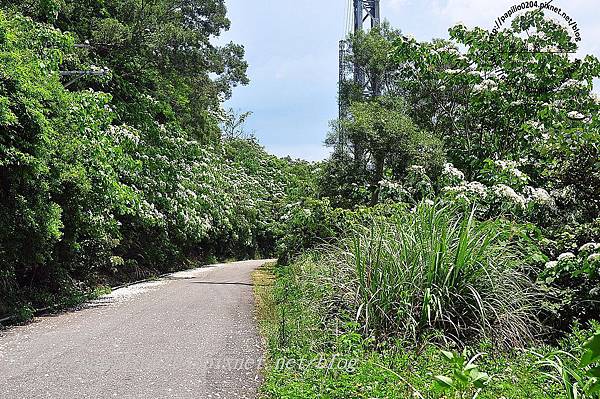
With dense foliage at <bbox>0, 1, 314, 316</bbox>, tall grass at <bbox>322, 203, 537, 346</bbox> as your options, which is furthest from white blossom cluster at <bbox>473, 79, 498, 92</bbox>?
dense foliage at <bbox>0, 1, 314, 316</bbox>

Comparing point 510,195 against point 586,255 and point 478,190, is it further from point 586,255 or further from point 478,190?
point 586,255

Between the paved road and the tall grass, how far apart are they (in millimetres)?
1551

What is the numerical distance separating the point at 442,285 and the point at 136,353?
4120 millimetres

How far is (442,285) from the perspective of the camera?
Answer: 6.26 metres

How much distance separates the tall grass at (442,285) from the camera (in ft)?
19.9

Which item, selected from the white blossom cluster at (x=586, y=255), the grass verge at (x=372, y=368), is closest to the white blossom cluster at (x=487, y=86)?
the white blossom cluster at (x=586, y=255)

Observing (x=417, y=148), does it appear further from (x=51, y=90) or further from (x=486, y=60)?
(x=51, y=90)

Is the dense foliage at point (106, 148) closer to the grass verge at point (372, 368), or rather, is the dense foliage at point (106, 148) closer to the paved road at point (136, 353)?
the paved road at point (136, 353)

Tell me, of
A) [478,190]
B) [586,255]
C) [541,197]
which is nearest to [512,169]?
[478,190]

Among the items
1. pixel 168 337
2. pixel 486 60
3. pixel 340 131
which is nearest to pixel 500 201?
pixel 486 60

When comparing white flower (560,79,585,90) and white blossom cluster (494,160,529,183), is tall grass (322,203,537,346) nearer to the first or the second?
white blossom cluster (494,160,529,183)

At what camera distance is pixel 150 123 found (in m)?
20.9

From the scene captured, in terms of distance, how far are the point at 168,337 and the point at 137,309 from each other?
3.83 meters

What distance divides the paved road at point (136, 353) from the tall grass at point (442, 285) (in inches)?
61.1
